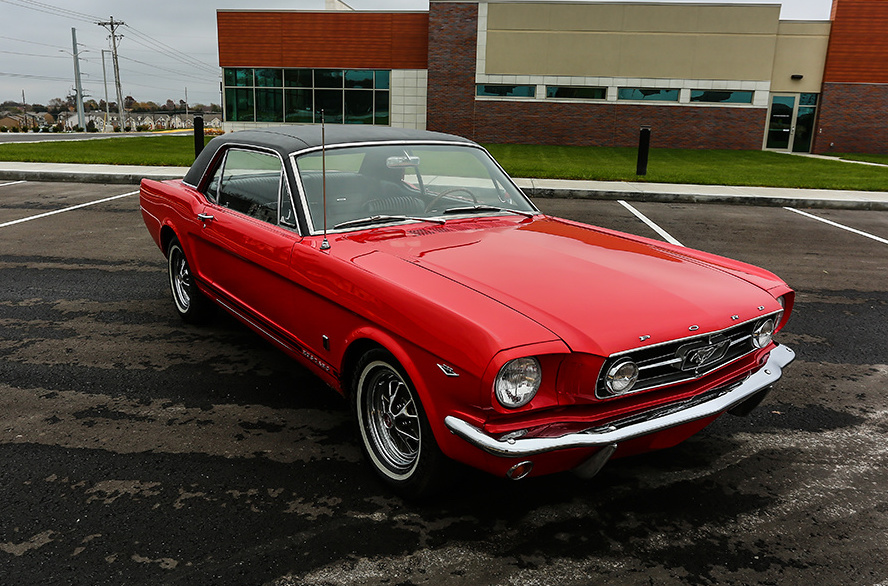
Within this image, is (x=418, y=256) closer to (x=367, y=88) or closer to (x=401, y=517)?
(x=401, y=517)

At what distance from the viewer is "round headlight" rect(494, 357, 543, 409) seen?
2.39m


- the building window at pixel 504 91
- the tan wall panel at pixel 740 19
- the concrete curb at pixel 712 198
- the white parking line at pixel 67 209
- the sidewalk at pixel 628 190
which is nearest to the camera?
the white parking line at pixel 67 209

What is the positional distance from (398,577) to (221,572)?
0.64 meters

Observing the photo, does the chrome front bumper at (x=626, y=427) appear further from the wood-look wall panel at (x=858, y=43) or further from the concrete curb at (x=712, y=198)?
the wood-look wall panel at (x=858, y=43)

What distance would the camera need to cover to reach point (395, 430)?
3027 millimetres

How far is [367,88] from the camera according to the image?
113ft

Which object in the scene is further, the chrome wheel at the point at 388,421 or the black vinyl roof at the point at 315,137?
the black vinyl roof at the point at 315,137

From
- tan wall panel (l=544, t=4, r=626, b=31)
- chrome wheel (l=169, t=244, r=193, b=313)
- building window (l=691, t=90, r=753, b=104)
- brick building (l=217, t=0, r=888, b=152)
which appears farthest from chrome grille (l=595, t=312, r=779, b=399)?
building window (l=691, t=90, r=753, b=104)

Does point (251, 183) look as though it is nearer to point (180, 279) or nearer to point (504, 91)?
point (180, 279)

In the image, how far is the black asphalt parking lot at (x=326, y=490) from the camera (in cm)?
255

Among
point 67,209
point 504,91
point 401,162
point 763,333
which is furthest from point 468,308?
point 504,91

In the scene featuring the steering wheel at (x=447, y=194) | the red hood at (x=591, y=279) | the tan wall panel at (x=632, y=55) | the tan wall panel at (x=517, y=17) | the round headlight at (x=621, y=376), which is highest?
the tan wall panel at (x=517, y=17)

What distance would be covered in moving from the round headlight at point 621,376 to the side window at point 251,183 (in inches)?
83.8

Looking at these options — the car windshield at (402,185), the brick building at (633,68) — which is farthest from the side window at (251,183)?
the brick building at (633,68)
